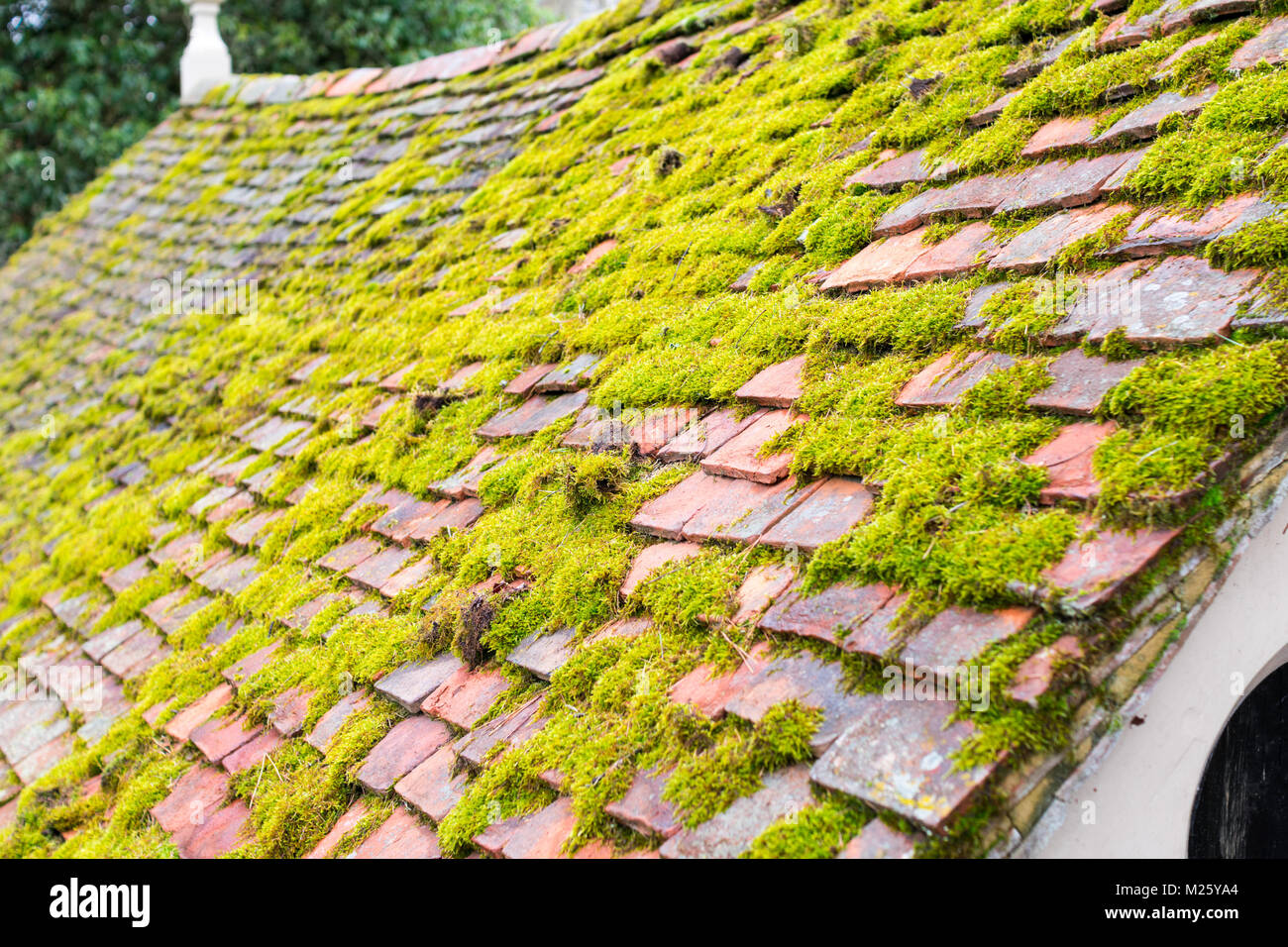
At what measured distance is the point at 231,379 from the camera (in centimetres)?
520

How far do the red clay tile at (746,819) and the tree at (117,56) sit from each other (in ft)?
60.2

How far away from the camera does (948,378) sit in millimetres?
1938

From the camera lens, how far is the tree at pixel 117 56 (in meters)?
17.0

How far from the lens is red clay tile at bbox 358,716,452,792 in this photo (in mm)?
2141

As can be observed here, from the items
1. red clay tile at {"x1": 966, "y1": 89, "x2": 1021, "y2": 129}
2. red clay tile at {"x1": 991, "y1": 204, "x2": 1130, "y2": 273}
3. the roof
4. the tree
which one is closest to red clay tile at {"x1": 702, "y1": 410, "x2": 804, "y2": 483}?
the roof

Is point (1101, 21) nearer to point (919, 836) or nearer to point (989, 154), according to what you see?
point (989, 154)

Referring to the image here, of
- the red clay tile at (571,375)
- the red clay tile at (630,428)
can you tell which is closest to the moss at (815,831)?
the red clay tile at (630,428)

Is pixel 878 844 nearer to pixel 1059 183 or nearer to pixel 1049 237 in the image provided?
pixel 1049 237

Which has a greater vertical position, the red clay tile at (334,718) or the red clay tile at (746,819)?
the red clay tile at (746,819)

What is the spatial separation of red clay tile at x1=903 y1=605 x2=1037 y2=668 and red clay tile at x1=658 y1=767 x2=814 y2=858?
269mm

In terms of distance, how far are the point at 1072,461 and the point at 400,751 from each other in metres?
1.59

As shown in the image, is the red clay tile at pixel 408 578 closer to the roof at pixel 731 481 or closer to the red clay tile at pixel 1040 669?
the roof at pixel 731 481
